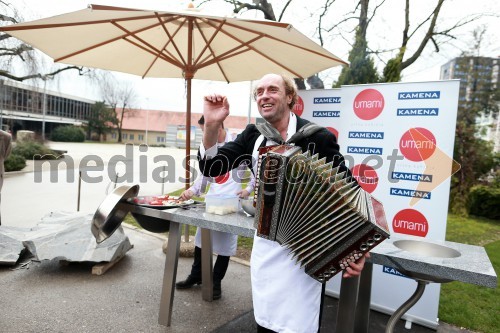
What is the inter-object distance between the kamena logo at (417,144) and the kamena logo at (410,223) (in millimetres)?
602

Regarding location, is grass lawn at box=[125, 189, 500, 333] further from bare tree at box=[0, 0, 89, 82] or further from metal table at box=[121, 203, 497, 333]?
bare tree at box=[0, 0, 89, 82]

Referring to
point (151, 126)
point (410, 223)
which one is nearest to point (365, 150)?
point (410, 223)

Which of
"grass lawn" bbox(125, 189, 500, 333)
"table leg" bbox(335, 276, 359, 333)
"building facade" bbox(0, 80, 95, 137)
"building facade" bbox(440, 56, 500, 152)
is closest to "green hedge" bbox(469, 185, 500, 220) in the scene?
"grass lawn" bbox(125, 189, 500, 333)

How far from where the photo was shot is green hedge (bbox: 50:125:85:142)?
5319 cm

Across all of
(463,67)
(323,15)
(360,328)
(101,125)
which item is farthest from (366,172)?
(101,125)

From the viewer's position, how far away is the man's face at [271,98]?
2109 millimetres

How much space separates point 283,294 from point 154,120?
66.5 metres

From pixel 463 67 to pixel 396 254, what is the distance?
83.2 feet

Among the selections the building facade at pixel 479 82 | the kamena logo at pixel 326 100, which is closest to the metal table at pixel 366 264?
the kamena logo at pixel 326 100

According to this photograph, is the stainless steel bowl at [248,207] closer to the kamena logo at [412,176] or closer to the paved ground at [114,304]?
the paved ground at [114,304]

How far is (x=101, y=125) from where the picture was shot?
2601 inches

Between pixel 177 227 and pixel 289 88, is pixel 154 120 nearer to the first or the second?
pixel 177 227

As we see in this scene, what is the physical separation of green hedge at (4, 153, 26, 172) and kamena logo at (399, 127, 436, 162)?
52.5 ft

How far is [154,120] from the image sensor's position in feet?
215
